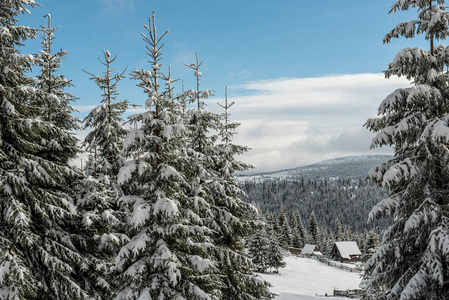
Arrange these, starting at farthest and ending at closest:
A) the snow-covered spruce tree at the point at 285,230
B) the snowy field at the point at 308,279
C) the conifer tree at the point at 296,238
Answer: the conifer tree at the point at 296,238
the snow-covered spruce tree at the point at 285,230
the snowy field at the point at 308,279

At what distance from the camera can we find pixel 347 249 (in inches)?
3401

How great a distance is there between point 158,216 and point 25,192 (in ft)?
13.8

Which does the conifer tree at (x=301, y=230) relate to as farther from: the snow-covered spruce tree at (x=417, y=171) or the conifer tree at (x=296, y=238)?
the snow-covered spruce tree at (x=417, y=171)

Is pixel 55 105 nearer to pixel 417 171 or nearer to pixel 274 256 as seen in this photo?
pixel 417 171

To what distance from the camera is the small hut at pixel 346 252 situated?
279 feet

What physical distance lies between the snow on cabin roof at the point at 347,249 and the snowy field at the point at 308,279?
1077 centimetres

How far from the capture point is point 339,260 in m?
87.4

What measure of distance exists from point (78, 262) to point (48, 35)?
1018 centimetres

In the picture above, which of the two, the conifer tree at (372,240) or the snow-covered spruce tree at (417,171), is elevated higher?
the snow-covered spruce tree at (417,171)

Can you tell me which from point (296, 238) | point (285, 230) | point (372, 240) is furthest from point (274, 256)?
point (296, 238)

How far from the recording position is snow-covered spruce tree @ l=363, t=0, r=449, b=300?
8633mm

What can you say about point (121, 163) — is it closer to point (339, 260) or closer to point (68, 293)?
point (68, 293)

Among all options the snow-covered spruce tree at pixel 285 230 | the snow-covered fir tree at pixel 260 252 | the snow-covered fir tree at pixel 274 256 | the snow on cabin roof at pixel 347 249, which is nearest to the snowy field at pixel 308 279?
the snow-covered fir tree at pixel 274 256

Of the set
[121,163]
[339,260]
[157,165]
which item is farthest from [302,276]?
[157,165]
